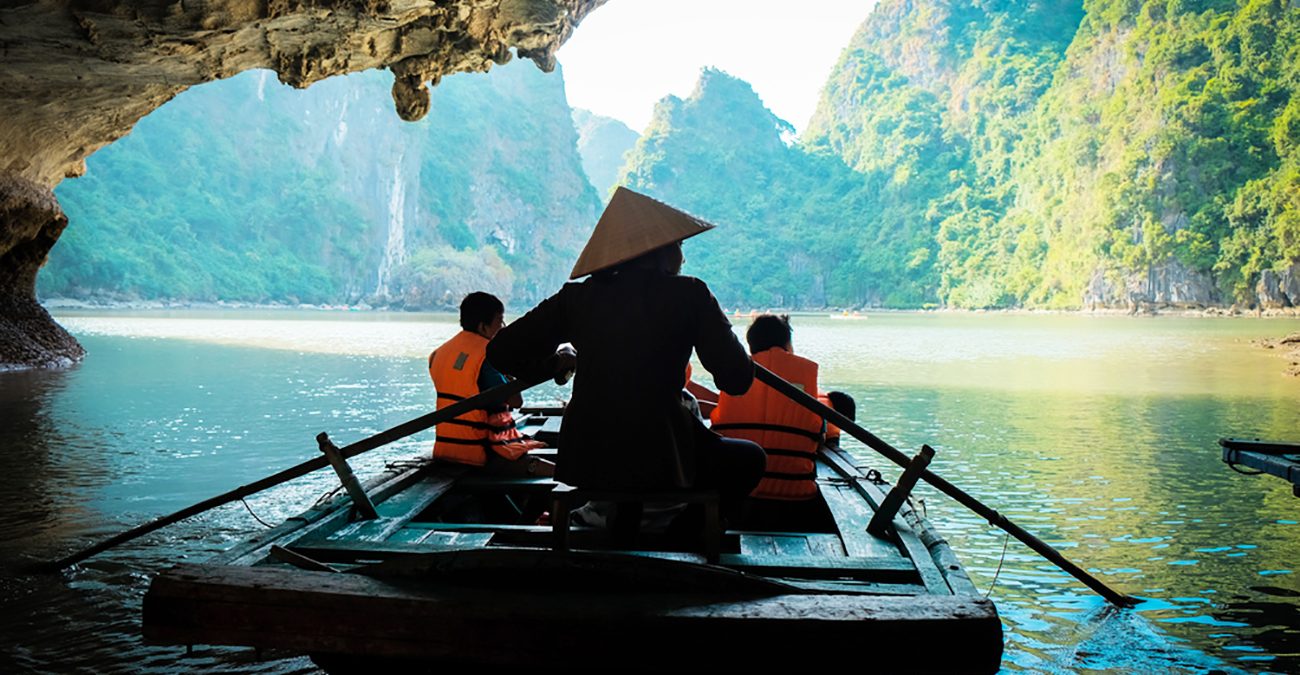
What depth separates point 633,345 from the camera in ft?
8.46

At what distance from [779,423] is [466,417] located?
5.91 ft

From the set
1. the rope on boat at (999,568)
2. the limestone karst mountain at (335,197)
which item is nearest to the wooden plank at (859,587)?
the rope on boat at (999,568)

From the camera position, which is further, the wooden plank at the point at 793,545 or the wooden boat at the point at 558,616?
the wooden plank at the point at 793,545

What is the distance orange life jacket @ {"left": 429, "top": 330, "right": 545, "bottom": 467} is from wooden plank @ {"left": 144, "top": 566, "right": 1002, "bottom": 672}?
8.19ft

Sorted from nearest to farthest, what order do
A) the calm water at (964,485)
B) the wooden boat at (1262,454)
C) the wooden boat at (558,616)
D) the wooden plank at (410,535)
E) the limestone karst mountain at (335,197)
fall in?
the wooden boat at (558,616) < the wooden plank at (410,535) < the calm water at (964,485) < the wooden boat at (1262,454) < the limestone karst mountain at (335,197)

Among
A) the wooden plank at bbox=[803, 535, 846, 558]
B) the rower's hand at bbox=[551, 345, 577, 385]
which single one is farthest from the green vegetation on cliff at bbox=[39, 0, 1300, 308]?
the rower's hand at bbox=[551, 345, 577, 385]

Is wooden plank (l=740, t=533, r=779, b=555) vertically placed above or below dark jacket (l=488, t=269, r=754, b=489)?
below

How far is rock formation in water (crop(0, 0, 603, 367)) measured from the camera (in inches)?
284

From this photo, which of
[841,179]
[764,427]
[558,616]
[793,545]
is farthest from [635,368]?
[841,179]

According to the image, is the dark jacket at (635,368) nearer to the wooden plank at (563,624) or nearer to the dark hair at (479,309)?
the wooden plank at (563,624)

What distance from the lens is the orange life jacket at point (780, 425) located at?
13.1 feet

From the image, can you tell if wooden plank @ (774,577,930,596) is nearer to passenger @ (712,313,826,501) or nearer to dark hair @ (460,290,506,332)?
passenger @ (712,313,826,501)

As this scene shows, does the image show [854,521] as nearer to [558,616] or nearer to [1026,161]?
[558,616]

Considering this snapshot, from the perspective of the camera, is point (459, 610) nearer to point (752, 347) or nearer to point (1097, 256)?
point (752, 347)
